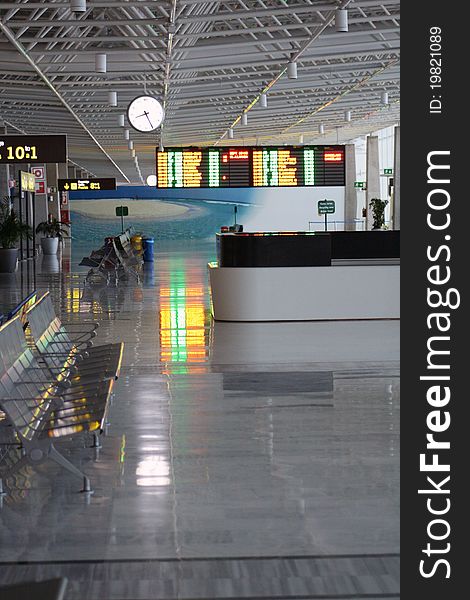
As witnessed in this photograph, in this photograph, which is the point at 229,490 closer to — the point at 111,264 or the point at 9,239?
the point at 111,264

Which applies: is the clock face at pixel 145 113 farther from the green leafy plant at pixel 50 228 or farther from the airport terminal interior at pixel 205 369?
the green leafy plant at pixel 50 228

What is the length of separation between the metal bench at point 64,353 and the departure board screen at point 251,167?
40.6 feet

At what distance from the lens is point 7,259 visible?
27.7 metres

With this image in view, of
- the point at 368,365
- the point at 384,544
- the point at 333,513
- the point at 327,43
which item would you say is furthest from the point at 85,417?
the point at 327,43

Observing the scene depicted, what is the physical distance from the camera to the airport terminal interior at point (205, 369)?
16.5 ft

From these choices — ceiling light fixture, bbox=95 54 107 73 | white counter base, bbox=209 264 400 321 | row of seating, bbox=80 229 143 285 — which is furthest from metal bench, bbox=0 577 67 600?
row of seating, bbox=80 229 143 285

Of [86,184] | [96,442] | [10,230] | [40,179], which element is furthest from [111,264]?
[86,184]

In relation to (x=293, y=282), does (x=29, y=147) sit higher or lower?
higher

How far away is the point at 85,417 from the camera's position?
6.18m

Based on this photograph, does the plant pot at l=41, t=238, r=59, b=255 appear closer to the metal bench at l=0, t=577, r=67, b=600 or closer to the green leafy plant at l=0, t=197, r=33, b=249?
the green leafy plant at l=0, t=197, r=33, b=249

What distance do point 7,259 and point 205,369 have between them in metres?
18.1

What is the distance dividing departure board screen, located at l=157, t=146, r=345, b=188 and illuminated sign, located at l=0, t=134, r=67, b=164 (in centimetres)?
591

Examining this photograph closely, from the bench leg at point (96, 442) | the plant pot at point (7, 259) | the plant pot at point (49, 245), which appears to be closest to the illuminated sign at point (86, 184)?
the plant pot at point (49, 245)

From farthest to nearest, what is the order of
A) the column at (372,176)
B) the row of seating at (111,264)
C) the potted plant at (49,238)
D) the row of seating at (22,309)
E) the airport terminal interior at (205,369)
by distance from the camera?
the column at (372,176) < the potted plant at (49,238) < the row of seating at (111,264) < the row of seating at (22,309) < the airport terminal interior at (205,369)
